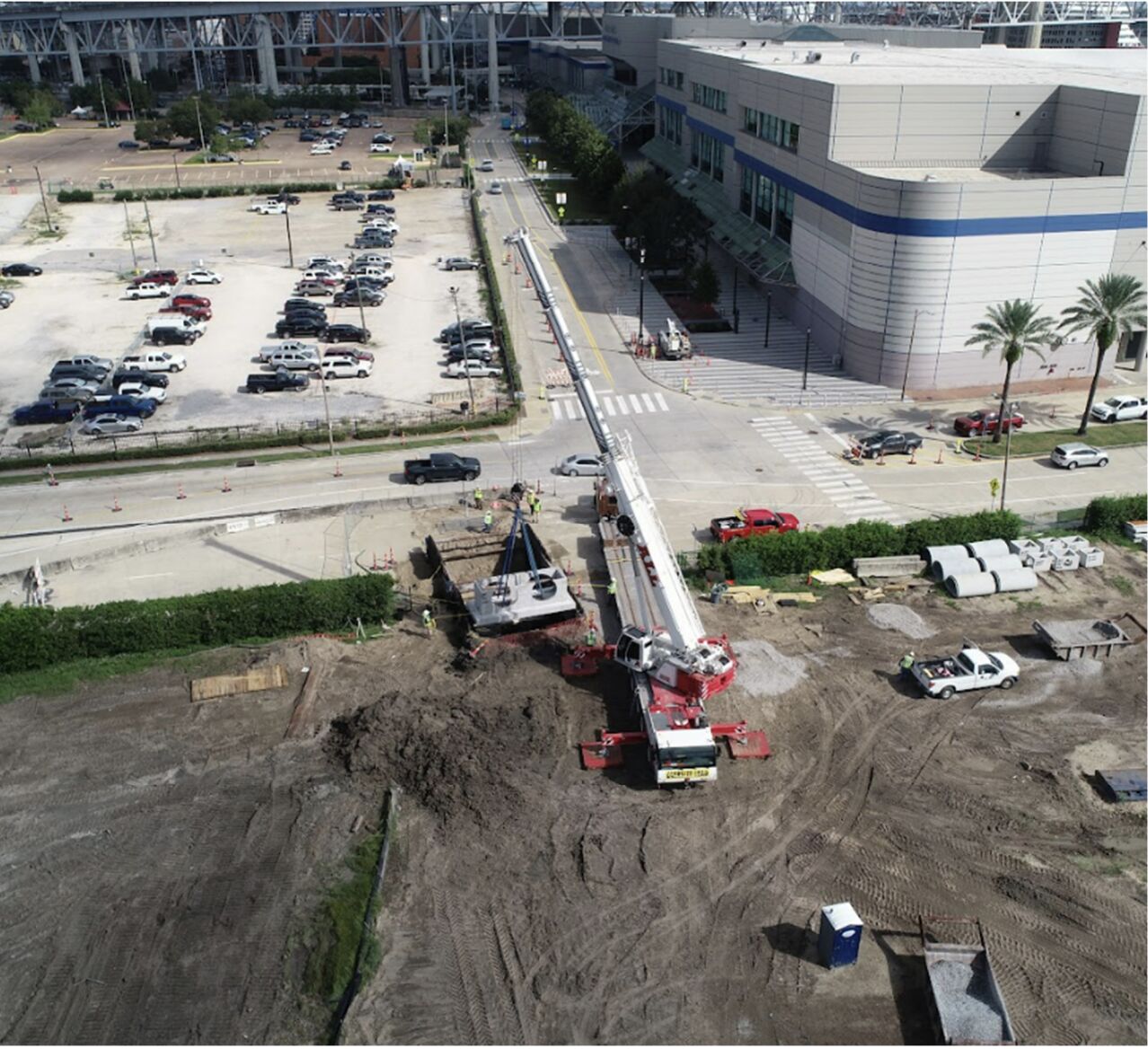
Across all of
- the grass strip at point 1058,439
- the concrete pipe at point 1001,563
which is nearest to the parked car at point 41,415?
the concrete pipe at point 1001,563

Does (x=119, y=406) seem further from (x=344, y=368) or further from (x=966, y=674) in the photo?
(x=966, y=674)

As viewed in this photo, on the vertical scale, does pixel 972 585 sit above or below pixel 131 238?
below

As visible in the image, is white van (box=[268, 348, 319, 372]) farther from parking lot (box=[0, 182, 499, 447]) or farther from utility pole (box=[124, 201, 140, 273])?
utility pole (box=[124, 201, 140, 273])

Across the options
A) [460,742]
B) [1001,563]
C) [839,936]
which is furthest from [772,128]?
[839,936]

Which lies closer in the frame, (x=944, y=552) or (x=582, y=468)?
(x=944, y=552)

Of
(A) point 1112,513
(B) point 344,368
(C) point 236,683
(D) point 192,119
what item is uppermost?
(D) point 192,119

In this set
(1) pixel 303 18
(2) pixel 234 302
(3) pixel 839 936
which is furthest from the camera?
(1) pixel 303 18

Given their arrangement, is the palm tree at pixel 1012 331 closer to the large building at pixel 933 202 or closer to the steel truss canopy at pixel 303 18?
the large building at pixel 933 202

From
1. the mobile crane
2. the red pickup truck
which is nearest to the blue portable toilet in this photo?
the mobile crane
